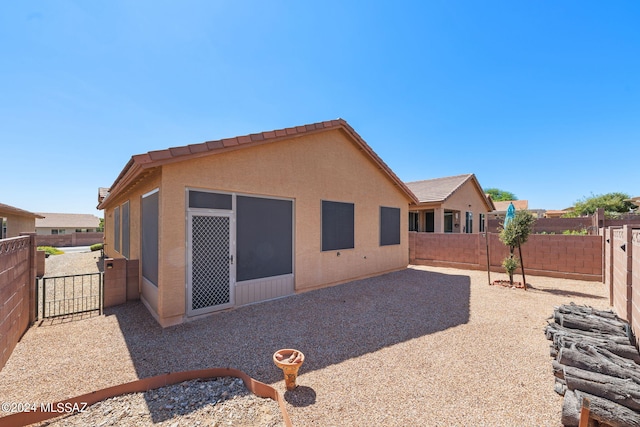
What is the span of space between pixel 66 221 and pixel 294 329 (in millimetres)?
61998

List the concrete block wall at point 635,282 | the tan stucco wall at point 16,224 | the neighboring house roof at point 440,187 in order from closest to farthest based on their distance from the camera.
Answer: the concrete block wall at point 635,282
the neighboring house roof at point 440,187
the tan stucco wall at point 16,224

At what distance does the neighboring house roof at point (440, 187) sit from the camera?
16828mm

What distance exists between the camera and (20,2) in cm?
541

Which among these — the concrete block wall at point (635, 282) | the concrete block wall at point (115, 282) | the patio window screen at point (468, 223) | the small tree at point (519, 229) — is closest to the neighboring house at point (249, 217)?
the concrete block wall at point (115, 282)

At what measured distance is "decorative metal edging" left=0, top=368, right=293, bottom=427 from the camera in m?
2.51

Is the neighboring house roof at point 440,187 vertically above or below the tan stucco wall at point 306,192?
above

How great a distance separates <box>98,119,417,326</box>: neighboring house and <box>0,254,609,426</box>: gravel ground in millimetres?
690

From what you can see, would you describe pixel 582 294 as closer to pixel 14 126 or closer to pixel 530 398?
pixel 530 398

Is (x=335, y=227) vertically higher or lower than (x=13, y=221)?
higher

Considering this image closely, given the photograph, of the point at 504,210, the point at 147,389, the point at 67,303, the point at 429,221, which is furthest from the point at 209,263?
the point at 504,210

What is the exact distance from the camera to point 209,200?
5.85 meters

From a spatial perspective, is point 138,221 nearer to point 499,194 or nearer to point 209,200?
point 209,200

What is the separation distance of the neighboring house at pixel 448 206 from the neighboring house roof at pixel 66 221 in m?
56.9

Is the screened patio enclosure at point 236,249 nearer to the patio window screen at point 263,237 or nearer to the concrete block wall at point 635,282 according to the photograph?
the patio window screen at point 263,237
